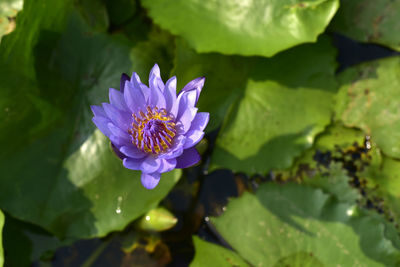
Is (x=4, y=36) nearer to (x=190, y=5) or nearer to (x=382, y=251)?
(x=190, y=5)

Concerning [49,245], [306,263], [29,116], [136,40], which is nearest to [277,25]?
[136,40]

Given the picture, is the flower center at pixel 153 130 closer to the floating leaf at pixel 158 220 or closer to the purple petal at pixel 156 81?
the purple petal at pixel 156 81

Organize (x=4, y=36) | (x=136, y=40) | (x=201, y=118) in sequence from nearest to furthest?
(x=201, y=118)
(x=4, y=36)
(x=136, y=40)

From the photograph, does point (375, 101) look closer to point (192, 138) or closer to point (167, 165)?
point (192, 138)

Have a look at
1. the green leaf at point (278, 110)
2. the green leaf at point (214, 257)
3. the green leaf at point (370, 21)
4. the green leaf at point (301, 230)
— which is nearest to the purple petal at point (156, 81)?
the green leaf at point (278, 110)

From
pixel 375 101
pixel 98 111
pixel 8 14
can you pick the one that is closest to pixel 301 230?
pixel 375 101

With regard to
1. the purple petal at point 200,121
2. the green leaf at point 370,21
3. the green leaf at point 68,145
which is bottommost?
the green leaf at point 68,145
